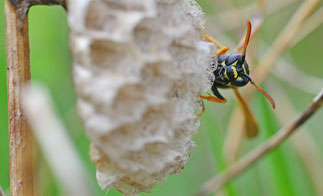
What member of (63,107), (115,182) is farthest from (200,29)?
(63,107)

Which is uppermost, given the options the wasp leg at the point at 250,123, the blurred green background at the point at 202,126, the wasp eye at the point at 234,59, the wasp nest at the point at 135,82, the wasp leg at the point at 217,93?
the wasp nest at the point at 135,82

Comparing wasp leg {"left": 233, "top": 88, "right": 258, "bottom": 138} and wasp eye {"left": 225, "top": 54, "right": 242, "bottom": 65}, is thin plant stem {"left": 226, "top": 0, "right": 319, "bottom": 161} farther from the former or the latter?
wasp eye {"left": 225, "top": 54, "right": 242, "bottom": 65}

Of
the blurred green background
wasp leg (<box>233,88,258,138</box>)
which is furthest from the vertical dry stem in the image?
wasp leg (<box>233,88,258,138</box>)

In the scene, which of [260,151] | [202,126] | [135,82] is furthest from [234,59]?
[202,126]

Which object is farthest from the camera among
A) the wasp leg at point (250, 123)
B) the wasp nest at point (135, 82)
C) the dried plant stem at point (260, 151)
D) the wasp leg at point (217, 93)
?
the wasp leg at point (250, 123)

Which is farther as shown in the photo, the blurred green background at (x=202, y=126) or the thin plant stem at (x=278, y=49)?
the thin plant stem at (x=278, y=49)

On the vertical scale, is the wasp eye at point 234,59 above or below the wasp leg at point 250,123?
above

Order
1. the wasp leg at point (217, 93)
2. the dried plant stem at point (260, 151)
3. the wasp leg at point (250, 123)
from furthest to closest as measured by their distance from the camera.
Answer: the wasp leg at point (250, 123) < the wasp leg at point (217, 93) < the dried plant stem at point (260, 151)

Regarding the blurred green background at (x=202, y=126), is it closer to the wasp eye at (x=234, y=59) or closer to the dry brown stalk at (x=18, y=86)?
the wasp eye at (x=234, y=59)

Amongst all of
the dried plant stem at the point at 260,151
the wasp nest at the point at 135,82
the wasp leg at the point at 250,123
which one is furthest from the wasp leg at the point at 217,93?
the wasp nest at the point at 135,82
